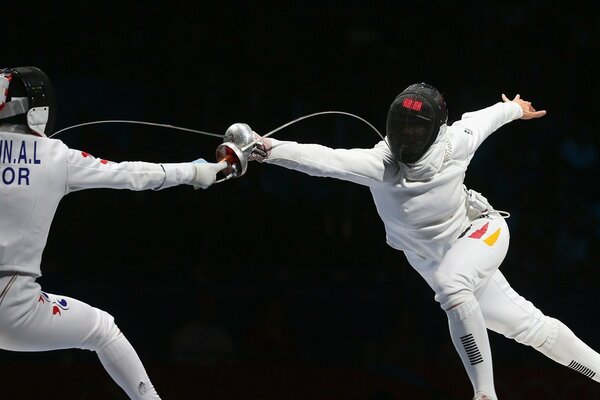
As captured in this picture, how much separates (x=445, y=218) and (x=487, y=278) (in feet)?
0.95

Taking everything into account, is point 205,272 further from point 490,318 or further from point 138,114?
point 490,318

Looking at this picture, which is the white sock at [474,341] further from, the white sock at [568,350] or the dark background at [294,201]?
the dark background at [294,201]

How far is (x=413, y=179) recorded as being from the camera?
12.2 ft

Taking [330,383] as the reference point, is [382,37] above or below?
above

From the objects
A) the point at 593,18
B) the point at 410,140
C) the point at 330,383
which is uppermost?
the point at 593,18

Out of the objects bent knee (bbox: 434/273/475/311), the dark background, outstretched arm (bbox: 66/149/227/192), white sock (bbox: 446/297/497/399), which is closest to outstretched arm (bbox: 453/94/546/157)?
bent knee (bbox: 434/273/475/311)

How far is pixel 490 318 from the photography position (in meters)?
3.96

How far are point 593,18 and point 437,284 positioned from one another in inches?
148

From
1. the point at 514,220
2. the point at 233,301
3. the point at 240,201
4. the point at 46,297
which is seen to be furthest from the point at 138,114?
the point at 46,297

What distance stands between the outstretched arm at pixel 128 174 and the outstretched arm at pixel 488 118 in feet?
3.82

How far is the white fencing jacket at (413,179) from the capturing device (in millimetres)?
3572

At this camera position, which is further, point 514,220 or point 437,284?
point 514,220

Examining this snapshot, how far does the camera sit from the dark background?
16.7ft

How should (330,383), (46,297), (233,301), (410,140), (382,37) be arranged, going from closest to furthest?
(46,297), (410,140), (330,383), (233,301), (382,37)
